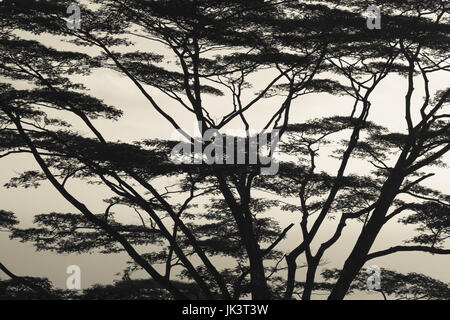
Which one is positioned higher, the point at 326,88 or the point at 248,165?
the point at 326,88

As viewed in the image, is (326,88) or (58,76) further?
(326,88)

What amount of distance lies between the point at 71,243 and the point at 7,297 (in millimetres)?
1939

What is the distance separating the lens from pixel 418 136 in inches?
481

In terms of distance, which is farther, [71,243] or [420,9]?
[71,243]

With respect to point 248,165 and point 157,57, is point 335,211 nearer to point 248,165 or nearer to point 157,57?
point 248,165

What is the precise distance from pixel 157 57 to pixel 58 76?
2056 mm

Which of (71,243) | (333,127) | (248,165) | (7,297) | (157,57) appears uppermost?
(157,57)

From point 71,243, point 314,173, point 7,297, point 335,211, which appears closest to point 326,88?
point 314,173
